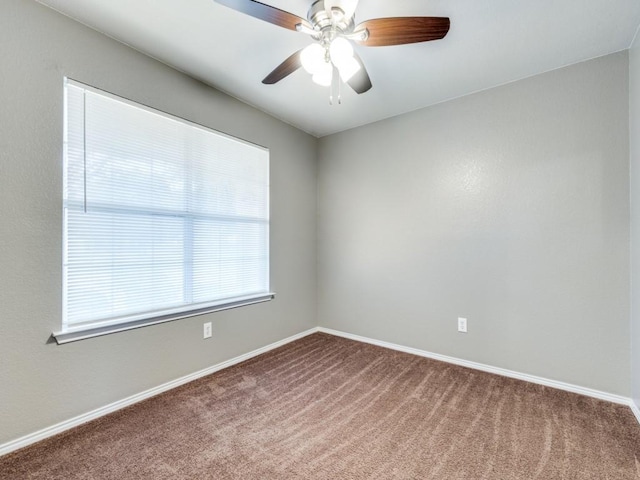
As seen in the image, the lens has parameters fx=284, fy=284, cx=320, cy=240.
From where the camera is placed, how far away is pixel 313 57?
1.50 meters

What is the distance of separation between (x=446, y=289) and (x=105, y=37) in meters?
3.22

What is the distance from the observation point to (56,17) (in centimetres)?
165

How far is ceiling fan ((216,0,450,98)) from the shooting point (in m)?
1.30

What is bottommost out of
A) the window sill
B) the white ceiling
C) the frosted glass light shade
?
the window sill

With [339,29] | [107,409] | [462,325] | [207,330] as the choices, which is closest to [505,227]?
[462,325]

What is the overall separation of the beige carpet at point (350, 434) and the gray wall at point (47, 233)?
0.21 meters

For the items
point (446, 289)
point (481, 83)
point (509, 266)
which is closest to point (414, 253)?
point (446, 289)

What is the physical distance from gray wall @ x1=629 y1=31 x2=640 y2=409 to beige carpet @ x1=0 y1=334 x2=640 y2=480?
1.10 ft

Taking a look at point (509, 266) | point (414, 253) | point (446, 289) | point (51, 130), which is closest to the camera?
point (51, 130)

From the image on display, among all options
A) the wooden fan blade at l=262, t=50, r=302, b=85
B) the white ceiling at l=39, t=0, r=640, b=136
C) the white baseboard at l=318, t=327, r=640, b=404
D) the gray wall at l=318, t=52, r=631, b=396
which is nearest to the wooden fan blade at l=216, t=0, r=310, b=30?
the wooden fan blade at l=262, t=50, r=302, b=85

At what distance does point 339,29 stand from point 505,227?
196cm

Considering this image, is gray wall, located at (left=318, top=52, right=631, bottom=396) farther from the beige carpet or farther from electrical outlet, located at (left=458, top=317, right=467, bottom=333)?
the beige carpet

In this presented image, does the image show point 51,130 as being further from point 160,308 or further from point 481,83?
point 481,83

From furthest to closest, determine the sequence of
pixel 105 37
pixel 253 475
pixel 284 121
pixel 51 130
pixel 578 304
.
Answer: pixel 284 121 < pixel 578 304 < pixel 105 37 < pixel 51 130 < pixel 253 475
